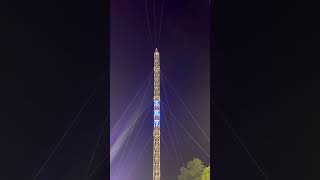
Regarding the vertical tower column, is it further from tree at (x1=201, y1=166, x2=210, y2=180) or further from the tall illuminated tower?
tree at (x1=201, y1=166, x2=210, y2=180)

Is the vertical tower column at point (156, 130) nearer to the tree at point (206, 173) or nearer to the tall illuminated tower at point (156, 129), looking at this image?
the tall illuminated tower at point (156, 129)

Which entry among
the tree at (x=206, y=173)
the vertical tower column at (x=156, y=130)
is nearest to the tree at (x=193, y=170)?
the tree at (x=206, y=173)

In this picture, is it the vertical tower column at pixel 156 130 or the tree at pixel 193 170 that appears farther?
the vertical tower column at pixel 156 130

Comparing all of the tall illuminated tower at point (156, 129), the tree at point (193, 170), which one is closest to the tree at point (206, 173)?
the tree at point (193, 170)

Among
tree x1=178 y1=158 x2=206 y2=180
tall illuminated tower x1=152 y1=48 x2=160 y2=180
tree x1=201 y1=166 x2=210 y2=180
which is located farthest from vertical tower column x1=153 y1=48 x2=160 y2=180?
tree x1=201 y1=166 x2=210 y2=180

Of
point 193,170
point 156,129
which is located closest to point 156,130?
point 156,129

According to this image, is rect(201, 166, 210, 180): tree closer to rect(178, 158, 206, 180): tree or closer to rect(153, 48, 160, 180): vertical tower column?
rect(178, 158, 206, 180): tree

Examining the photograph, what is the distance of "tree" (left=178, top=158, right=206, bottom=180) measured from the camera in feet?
10.1

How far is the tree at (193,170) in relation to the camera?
10.1 ft

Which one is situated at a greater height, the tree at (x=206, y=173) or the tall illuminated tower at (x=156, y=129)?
the tall illuminated tower at (x=156, y=129)

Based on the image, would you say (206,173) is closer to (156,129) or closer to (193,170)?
(193,170)

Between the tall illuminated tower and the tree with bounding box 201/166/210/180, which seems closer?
the tree with bounding box 201/166/210/180

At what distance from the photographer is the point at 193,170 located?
3.13 meters

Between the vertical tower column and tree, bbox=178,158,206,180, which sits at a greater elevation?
the vertical tower column
